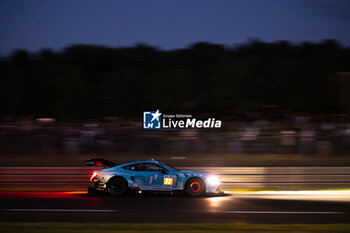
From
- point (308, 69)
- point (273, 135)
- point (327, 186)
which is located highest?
point (308, 69)

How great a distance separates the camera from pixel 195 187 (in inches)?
454

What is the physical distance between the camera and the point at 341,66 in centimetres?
4241

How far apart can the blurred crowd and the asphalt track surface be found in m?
7.21

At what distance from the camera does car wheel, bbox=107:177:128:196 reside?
11.7 metres

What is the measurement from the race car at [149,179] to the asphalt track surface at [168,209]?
0.28m

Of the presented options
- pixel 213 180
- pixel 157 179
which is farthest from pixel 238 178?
pixel 157 179

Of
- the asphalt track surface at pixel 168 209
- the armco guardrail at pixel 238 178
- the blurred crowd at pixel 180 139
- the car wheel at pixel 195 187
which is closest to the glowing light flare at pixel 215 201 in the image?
the asphalt track surface at pixel 168 209

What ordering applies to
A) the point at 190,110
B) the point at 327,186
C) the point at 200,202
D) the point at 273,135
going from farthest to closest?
1. the point at 190,110
2. the point at 273,135
3. the point at 327,186
4. the point at 200,202

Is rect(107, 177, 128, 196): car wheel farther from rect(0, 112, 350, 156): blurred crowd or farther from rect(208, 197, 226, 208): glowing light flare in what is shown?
rect(0, 112, 350, 156): blurred crowd

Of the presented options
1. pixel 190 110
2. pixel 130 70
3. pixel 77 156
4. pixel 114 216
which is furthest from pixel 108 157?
pixel 130 70

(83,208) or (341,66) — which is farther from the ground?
(341,66)

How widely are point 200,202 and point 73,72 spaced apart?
31.6 m

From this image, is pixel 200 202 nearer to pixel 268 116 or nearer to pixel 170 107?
pixel 268 116

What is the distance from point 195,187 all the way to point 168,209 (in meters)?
2.42
